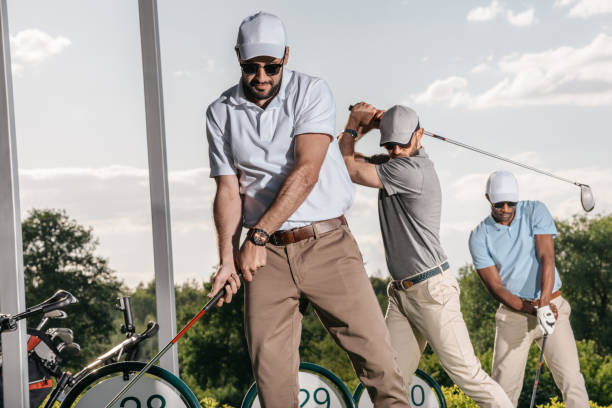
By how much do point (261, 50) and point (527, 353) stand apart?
1633 mm

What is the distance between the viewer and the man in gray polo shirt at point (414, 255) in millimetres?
2141

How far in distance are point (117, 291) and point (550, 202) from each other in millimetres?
4087

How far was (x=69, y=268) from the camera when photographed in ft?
24.1

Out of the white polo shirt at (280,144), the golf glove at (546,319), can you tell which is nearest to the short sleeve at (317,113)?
the white polo shirt at (280,144)

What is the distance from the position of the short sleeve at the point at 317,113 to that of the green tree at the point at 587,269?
214 inches

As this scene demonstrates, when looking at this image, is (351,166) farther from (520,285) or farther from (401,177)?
(520,285)

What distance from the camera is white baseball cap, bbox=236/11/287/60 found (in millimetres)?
1612

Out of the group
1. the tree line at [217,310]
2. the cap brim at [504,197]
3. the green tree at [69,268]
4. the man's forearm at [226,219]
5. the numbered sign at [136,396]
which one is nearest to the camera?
the man's forearm at [226,219]

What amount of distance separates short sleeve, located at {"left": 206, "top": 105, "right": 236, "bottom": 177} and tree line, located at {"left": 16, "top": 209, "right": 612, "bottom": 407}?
415 cm

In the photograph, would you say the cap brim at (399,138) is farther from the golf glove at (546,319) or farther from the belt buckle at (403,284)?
the golf glove at (546,319)

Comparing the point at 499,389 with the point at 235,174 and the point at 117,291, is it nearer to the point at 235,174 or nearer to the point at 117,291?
the point at 235,174

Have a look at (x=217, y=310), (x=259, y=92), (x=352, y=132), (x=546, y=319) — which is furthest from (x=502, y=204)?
(x=217, y=310)

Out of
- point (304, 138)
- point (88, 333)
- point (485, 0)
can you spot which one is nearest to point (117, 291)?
point (88, 333)

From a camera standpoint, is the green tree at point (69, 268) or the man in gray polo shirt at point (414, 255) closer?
the man in gray polo shirt at point (414, 255)
